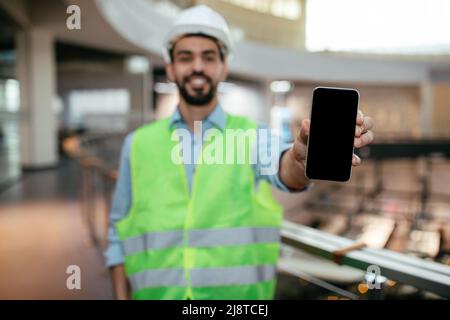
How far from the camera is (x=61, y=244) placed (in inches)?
146

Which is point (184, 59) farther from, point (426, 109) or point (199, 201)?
point (426, 109)

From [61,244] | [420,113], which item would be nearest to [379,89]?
[420,113]

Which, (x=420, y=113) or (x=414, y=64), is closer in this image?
(x=414, y=64)

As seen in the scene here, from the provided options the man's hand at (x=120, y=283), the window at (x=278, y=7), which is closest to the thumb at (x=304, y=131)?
the man's hand at (x=120, y=283)

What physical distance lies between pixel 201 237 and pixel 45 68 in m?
8.60

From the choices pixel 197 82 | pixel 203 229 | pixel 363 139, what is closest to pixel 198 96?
pixel 197 82

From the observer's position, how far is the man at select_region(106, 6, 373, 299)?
105cm

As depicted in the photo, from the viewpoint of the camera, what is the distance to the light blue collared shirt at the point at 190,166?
3.22 ft

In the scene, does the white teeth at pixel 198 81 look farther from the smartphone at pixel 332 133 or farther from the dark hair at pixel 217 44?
the smartphone at pixel 332 133

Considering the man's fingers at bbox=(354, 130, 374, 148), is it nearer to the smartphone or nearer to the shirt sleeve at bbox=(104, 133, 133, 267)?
the smartphone

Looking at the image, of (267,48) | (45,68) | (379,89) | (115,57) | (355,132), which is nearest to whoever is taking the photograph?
(355,132)

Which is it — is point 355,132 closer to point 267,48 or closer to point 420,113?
point 267,48

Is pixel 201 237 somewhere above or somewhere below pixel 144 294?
above

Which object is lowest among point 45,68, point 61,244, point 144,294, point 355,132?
point 61,244
